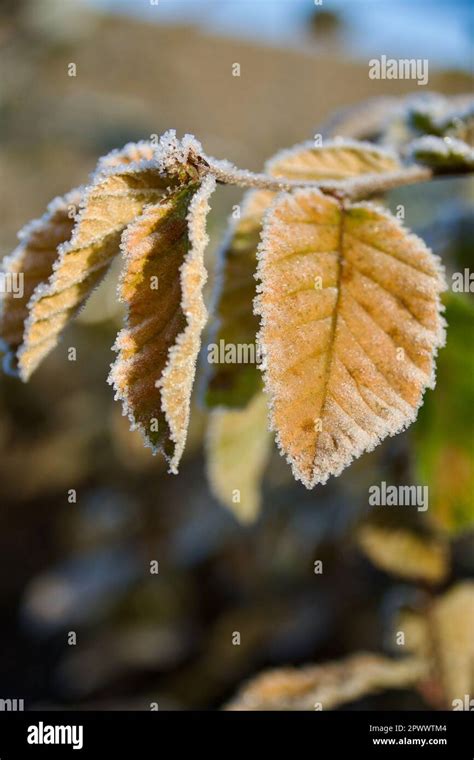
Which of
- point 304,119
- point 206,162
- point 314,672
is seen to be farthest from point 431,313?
point 304,119

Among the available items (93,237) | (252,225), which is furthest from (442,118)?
(93,237)

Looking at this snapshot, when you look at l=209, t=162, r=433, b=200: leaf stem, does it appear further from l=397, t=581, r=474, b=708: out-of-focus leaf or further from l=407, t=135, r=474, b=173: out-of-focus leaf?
l=397, t=581, r=474, b=708: out-of-focus leaf

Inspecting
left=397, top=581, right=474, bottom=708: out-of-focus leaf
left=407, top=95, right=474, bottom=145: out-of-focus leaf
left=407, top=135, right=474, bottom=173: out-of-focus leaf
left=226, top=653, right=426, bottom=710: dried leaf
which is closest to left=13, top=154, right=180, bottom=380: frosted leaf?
left=407, top=135, right=474, bottom=173: out-of-focus leaf

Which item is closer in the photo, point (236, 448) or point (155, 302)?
point (155, 302)

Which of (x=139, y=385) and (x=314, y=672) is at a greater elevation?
(x=139, y=385)

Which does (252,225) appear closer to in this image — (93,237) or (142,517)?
(93,237)
